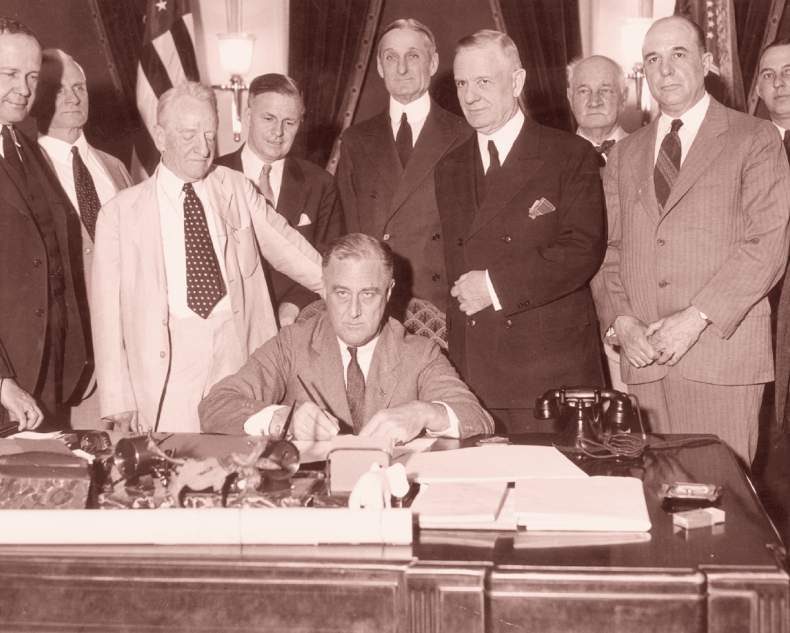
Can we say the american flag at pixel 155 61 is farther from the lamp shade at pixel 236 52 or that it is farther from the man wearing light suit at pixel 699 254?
the man wearing light suit at pixel 699 254

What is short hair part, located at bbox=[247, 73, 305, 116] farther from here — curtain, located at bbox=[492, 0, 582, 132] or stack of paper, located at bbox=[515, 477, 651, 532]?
stack of paper, located at bbox=[515, 477, 651, 532]

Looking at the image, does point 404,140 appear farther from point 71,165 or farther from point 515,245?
point 71,165

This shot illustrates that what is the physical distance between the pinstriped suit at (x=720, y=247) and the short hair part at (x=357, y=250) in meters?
1.07

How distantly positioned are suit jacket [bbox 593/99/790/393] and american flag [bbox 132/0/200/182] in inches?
146

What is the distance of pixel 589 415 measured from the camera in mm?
2572

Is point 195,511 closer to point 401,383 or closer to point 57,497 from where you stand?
point 57,497

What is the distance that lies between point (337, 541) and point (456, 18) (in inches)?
194

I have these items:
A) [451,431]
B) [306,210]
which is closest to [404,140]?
[306,210]

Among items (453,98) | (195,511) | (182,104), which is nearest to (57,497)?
(195,511)

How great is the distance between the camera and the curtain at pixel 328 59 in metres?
6.11

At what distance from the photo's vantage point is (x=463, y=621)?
65.5 inches

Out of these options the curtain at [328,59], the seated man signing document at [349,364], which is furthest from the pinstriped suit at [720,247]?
the curtain at [328,59]

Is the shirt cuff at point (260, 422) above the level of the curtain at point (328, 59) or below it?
below

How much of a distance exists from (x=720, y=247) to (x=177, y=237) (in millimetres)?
2087
